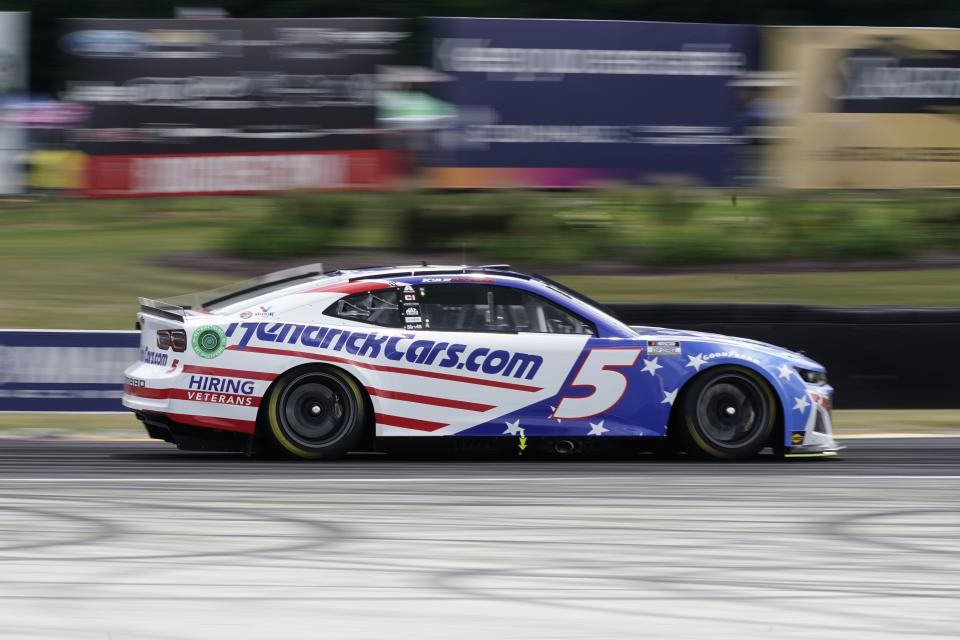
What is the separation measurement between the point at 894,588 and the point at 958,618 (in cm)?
44

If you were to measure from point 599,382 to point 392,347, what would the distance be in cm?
132

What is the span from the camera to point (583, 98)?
70.9 feet

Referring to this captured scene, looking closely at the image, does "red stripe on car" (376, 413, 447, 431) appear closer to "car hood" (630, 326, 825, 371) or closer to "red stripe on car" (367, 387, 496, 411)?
"red stripe on car" (367, 387, 496, 411)

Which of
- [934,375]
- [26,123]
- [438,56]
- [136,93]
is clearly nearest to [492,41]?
[438,56]

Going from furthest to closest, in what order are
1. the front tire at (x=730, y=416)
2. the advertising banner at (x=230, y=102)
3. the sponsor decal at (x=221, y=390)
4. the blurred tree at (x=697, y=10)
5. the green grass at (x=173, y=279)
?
the blurred tree at (x=697, y=10) → the advertising banner at (x=230, y=102) → the green grass at (x=173, y=279) → the front tire at (x=730, y=416) → the sponsor decal at (x=221, y=390)

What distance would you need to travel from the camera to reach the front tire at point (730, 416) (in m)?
9.20

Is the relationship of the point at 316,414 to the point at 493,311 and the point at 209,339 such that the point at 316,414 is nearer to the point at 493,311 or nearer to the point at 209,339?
the point at 209,339

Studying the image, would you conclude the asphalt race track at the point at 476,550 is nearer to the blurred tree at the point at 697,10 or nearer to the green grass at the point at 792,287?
the green grass at the point at 792,287

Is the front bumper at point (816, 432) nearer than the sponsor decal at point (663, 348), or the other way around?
the sponsor decal at point (663, 348)

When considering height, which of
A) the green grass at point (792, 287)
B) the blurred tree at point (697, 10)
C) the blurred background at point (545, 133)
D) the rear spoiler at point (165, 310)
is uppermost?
the blurred tree at point (697, 10)

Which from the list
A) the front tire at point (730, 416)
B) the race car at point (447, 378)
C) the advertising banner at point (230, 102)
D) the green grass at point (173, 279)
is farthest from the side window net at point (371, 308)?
Answer: the advertising banner at point (230, 102)

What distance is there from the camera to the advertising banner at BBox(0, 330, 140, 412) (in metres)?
12.2

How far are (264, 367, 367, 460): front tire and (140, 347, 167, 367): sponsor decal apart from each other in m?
0.73

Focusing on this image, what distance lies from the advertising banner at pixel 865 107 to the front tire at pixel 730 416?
1324cm
